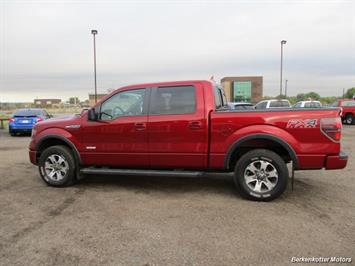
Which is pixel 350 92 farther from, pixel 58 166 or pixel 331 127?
pixel 58 166

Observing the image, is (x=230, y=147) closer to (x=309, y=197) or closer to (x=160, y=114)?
(x=160, y=114)

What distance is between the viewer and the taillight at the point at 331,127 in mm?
4375

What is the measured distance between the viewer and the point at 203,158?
4945 millimetres

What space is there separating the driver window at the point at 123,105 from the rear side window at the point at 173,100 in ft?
0.87

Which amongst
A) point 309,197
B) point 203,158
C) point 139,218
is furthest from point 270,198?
point 139,218

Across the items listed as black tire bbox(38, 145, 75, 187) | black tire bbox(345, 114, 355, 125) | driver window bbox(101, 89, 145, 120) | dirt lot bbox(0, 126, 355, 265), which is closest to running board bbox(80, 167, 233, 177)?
black tire bbox(38, 145, 75, 187)

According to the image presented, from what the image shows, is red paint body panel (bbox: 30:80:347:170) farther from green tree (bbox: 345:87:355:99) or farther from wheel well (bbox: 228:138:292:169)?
green tree (bbox: 345:87:355:99)

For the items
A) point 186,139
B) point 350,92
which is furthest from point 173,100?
point 350,92

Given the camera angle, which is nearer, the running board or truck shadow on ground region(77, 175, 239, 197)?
the running board

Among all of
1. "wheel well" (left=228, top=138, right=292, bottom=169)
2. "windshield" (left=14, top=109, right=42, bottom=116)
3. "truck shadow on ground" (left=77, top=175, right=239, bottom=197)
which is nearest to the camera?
"wheel well" (left=228, top=138, right=292, bottom=169)

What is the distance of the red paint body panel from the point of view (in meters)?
4.50

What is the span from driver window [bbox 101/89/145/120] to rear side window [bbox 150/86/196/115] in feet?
0.87

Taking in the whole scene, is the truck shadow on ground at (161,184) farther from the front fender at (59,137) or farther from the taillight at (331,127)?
the taillight at (331,127)

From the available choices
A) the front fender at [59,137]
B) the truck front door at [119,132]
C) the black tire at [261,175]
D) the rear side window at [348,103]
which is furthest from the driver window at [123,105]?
the rear side window at [348,103]
